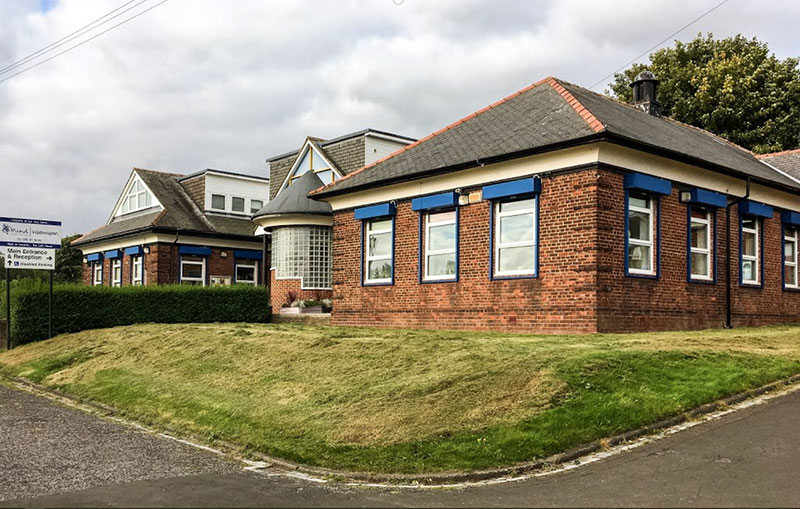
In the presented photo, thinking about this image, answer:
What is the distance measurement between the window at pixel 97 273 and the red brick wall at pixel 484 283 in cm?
2123

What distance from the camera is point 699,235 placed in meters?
17.7

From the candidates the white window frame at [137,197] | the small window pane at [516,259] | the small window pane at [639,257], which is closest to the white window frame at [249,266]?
the white window frame at [137,197]

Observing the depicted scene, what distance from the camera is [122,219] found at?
38094 millimetres

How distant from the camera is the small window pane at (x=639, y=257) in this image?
15.8m

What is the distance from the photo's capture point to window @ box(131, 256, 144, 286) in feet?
111

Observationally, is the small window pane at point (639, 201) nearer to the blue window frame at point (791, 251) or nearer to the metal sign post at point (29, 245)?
the blue window frame at point (791, 251)

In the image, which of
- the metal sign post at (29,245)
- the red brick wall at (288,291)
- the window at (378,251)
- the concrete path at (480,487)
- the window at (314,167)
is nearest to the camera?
the concrete path at (480,487)

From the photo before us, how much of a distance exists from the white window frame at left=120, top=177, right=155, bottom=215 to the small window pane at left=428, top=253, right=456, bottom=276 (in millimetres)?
21410

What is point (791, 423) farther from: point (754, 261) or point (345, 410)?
point (754, 261)

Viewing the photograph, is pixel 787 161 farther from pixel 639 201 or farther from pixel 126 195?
pixel 126 195

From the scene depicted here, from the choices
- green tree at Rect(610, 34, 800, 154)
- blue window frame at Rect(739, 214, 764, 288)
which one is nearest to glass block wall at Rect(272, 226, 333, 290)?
blue window frame at Rect(739, 214, 764, 288)

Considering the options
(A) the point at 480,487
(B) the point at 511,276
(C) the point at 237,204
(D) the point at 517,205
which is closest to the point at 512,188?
(D) the point at 517,205

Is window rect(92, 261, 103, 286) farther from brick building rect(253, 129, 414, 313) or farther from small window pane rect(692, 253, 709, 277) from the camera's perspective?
small window pane rect(692, 253, 709, 277)

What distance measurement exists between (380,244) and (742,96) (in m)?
24.2
